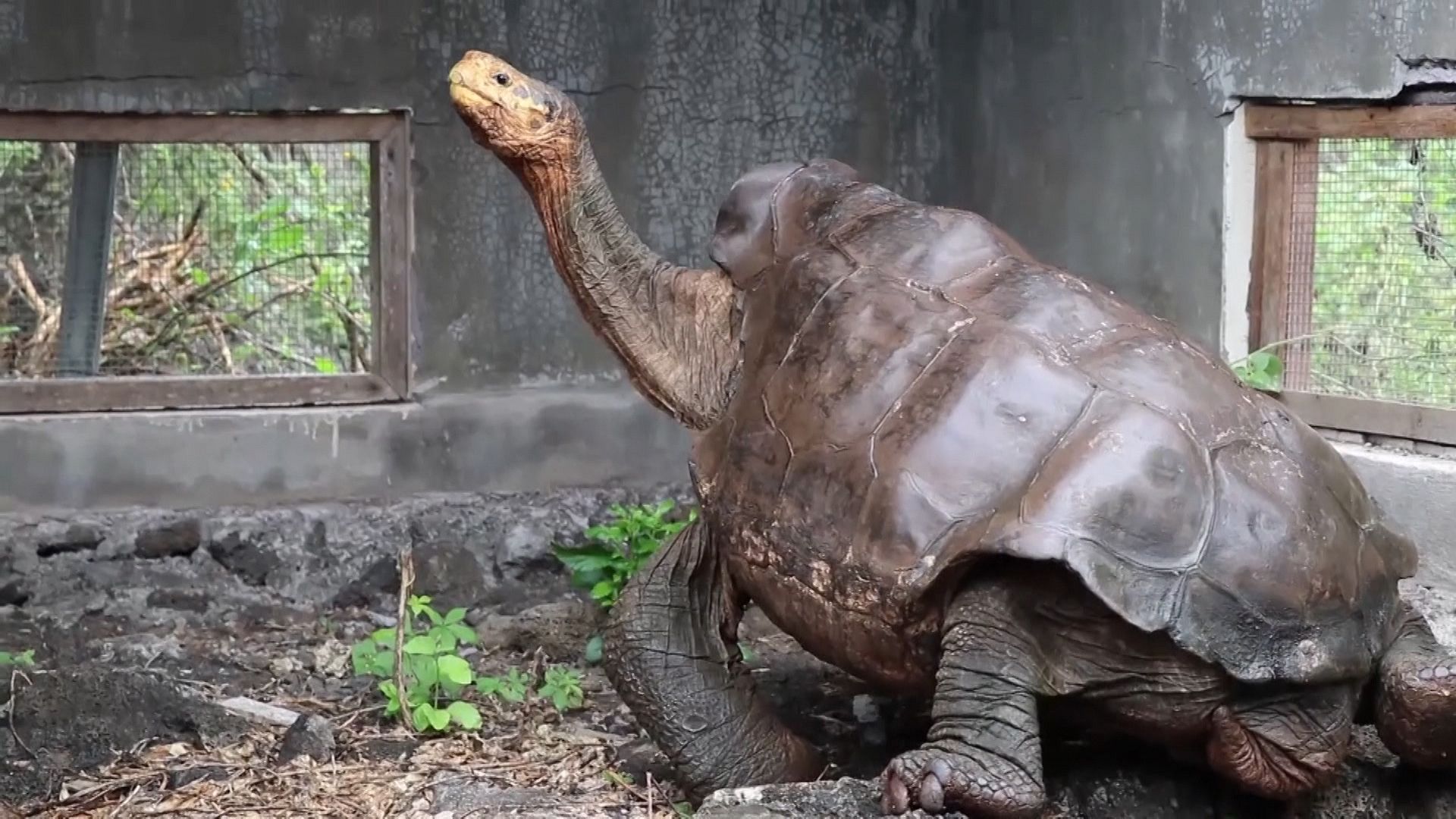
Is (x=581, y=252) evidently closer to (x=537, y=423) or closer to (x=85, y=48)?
(x=537, y=423)

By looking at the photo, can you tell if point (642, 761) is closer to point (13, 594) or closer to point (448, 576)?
point (448, 576)

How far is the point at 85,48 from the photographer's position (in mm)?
5930

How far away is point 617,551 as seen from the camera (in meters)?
5.93

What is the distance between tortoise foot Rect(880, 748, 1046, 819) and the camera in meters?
3.38

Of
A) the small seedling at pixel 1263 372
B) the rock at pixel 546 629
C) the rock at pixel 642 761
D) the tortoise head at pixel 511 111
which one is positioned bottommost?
the rock at pixel 642 761

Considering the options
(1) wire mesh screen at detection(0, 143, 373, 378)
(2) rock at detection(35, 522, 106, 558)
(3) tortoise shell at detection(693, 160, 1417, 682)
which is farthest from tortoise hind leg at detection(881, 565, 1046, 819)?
(2) rock at detection(35, 522, 106, 558)

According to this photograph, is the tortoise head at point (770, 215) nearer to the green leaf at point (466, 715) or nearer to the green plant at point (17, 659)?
the green leaf at point (466, 715)

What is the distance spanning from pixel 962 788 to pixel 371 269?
397 centimetres

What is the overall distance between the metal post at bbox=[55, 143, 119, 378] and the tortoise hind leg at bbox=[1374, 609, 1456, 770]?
497 cm

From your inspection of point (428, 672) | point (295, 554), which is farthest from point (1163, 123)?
point (295, 554)

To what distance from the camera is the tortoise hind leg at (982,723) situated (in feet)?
11.1

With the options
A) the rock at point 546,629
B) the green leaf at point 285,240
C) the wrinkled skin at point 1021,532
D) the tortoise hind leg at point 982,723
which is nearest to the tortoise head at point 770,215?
the wrinkled skin at point 1021,532

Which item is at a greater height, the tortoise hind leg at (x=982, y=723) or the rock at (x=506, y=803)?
the tortoise hind leg at (x=982, y=723)

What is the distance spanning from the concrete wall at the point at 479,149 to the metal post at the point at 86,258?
0.30m
